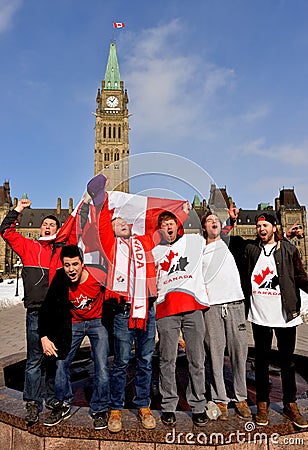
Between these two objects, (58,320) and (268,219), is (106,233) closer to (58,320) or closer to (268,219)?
(58,320)

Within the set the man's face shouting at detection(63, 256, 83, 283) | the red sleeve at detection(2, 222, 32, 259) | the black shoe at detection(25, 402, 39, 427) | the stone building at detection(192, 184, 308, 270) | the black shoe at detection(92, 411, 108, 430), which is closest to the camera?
the black shoe at detection(92, 411, 108, 430)

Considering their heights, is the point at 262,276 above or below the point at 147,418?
above

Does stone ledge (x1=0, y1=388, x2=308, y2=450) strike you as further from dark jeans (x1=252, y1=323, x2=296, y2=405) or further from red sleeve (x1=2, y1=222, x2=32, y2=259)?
red sleeve (x1=2, y1=222, x2=32, y2=259)

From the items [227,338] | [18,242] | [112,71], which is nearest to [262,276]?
[227,338]

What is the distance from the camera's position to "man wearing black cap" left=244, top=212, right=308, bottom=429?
3.69 metres

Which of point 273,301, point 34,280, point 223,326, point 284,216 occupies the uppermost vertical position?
point 284,216

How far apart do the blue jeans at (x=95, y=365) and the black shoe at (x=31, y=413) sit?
0.79ft

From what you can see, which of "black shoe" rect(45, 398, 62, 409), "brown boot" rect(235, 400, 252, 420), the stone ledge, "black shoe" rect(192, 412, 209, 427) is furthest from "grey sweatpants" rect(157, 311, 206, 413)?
"black shoe" rect(45, 398, 62, 409)

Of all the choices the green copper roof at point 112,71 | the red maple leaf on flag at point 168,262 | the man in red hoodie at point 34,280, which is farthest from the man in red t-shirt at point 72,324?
the green copper roof at point 112,71

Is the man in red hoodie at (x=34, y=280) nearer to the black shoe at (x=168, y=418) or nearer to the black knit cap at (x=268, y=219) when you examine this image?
the black shoe at (x=168, y=418)

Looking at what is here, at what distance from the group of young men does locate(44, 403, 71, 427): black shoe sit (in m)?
0.01

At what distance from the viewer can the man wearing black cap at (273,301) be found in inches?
145

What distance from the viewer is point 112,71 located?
104562mm

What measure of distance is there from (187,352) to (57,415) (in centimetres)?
140
